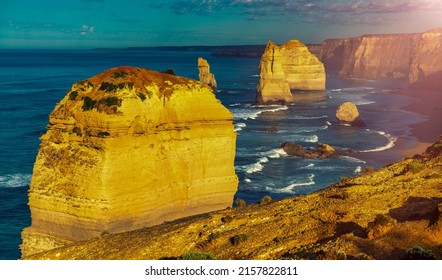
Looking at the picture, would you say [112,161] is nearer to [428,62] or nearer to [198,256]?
[198,256]

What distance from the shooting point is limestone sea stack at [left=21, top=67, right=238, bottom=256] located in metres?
30.9

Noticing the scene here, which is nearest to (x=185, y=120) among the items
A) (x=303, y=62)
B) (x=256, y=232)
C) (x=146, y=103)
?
(x=146, y=103)

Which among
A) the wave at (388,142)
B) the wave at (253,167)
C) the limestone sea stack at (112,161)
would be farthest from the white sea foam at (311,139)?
the limestone sea stack at (112,161)

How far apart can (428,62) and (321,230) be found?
160m

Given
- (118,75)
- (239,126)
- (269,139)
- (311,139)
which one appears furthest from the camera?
(239,126)

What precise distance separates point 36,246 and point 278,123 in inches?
2691

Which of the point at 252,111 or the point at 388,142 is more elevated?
the point at 388,142

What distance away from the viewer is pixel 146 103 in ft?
110

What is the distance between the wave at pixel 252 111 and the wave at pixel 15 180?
52.4 metres

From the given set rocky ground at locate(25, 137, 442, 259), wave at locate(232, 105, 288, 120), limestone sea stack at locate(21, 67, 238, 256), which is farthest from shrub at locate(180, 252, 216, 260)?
wave at locate(232, 105, 288, 120)

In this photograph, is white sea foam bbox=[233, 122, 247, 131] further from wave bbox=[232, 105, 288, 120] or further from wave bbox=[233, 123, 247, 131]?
wave bbox=[232, 105, 288, 120]

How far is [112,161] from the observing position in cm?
3108

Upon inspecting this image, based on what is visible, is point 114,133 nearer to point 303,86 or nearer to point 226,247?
point 226,247

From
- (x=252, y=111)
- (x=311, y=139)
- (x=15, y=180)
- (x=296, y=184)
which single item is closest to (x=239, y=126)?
(x=311, y=139)
